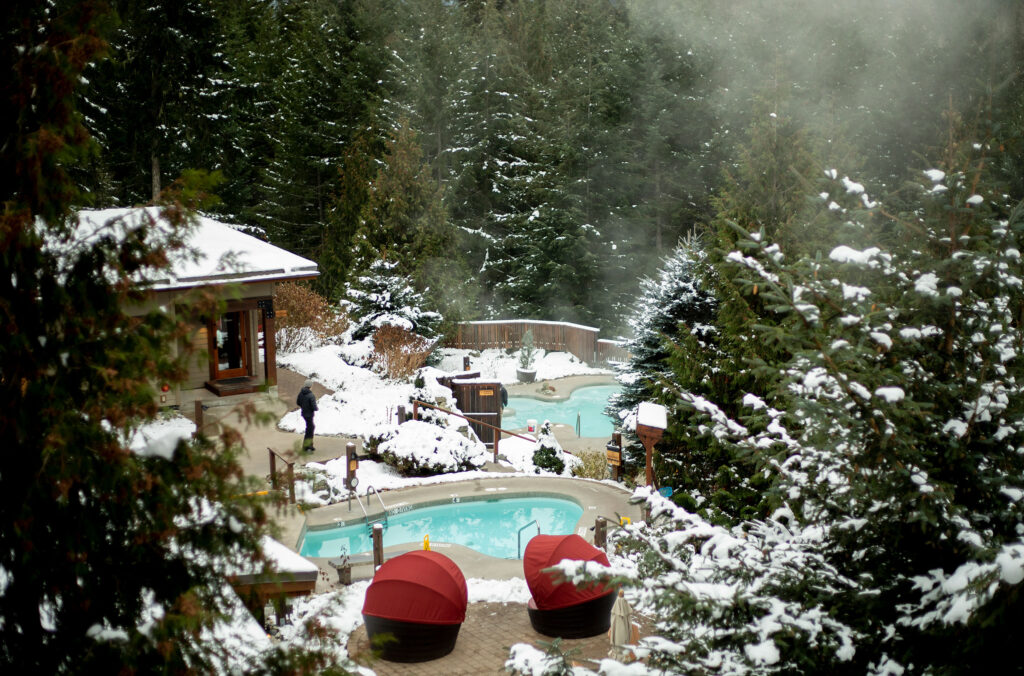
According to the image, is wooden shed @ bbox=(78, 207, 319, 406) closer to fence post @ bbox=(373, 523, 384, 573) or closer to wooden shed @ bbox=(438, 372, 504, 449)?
wooden shed @ bbox=(438, 372, 504, 449)

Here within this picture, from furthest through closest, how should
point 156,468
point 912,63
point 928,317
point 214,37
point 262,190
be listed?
1. point 262,190
2. point 214,37
3. point 912,63
4. point 928,317
5. point 156,468

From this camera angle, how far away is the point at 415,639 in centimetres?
944

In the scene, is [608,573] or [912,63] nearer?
[608,573]

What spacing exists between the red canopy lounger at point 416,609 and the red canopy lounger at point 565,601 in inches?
35.2

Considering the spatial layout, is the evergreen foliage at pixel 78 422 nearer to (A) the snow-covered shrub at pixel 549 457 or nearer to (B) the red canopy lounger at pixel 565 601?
(B) the red canopy lounger at pixel 565 601

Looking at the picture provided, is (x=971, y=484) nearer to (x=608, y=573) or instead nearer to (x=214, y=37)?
(x=608, y=573)

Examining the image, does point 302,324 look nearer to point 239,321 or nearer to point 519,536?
point 239,321

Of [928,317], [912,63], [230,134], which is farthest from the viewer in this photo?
[230,134]

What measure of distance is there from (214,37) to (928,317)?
25.6 m

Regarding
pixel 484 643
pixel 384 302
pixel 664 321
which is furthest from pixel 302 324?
pixel 484 643

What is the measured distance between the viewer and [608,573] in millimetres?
4008

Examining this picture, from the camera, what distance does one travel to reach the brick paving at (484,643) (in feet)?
30.6

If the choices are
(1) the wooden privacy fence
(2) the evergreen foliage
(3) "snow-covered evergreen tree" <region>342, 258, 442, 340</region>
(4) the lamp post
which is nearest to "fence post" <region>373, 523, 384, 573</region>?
(4) the lamp post

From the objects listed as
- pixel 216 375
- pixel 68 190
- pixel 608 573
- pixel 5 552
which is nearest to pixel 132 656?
pixel 5 552
